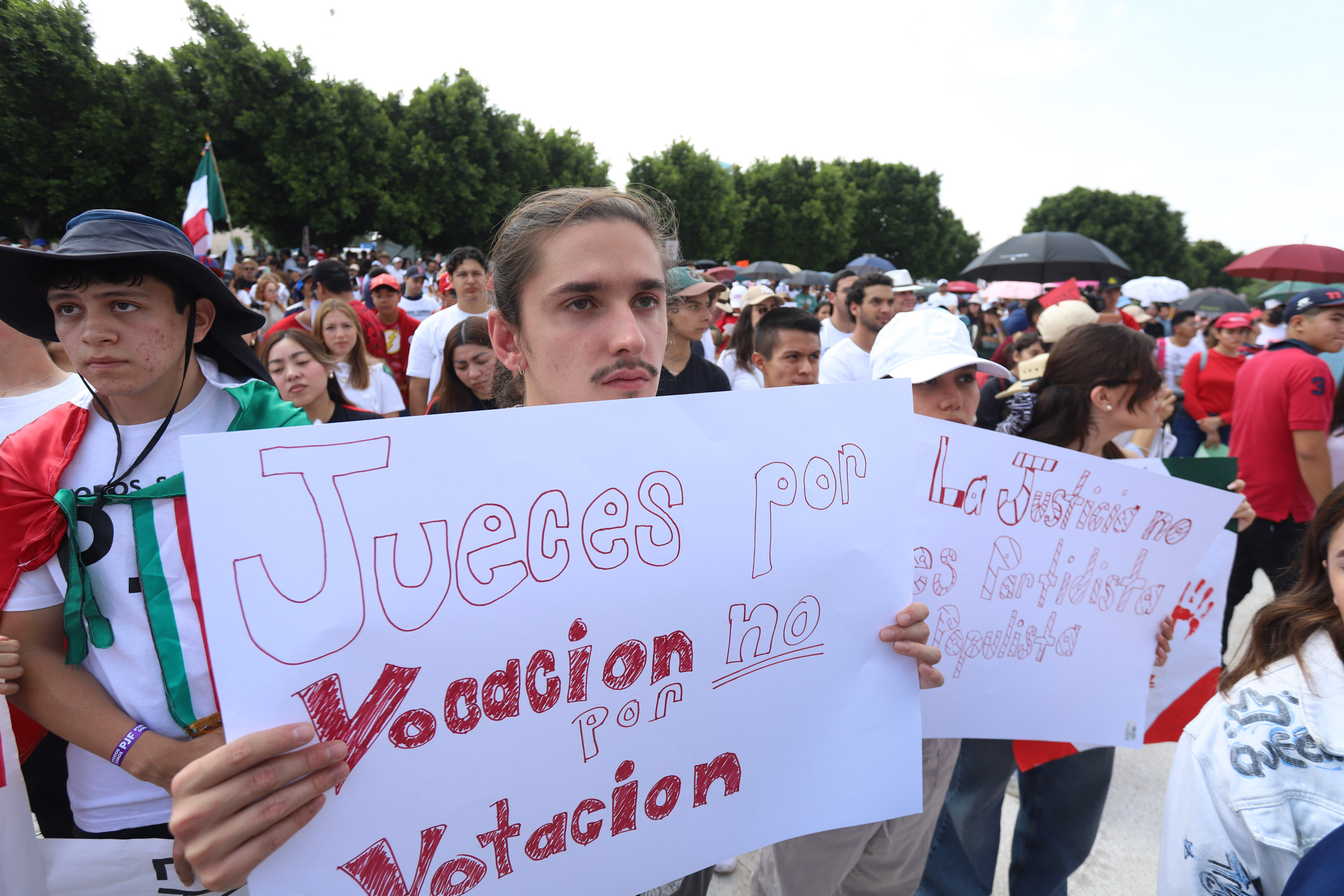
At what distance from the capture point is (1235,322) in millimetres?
6168

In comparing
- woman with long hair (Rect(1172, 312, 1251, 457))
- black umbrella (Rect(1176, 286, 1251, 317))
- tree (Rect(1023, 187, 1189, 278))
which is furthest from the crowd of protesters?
tree (Rect(1023, 187, 1189, 278))

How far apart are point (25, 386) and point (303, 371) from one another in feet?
3.68

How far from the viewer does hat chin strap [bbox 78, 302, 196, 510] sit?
4.41ft

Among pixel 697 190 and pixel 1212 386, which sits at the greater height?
pixel 697 190

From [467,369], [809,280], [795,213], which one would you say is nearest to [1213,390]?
[467,369]

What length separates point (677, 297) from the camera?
2.08 m

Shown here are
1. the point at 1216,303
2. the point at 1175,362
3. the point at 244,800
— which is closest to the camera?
the point at 244,800

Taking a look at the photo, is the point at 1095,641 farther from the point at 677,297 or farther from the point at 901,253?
the point at 901,253

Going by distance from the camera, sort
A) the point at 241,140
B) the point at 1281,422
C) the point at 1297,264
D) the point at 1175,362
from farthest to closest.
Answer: the point at 241,140 → the point at 1297,264 → the point at 1175,362 → the point at 1281,422

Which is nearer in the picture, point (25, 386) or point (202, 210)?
point (25, 386)

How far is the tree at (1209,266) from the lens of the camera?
60312mm

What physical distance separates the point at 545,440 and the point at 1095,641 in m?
1.73

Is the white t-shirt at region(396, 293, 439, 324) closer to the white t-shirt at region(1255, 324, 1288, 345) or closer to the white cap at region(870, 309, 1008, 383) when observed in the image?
the white cap at region(870, 309, 1008, 383)

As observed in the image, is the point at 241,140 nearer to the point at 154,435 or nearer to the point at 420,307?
the point at 420,307
